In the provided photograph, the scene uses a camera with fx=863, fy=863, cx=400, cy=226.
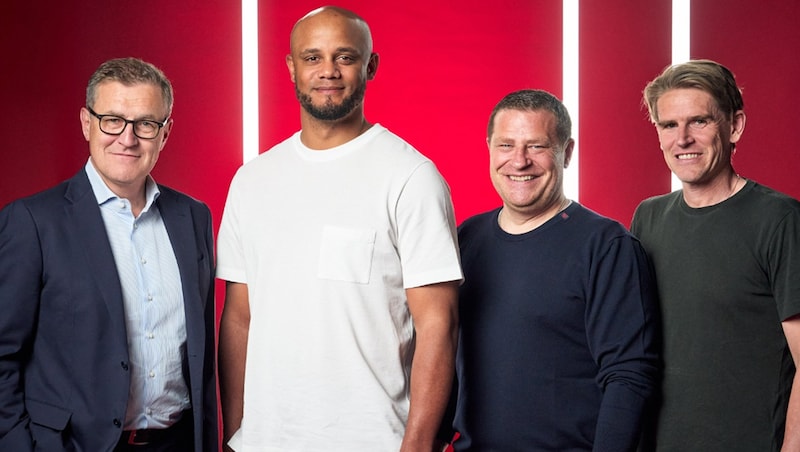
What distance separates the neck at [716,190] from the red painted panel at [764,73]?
4.10ft

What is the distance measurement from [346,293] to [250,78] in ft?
5.26

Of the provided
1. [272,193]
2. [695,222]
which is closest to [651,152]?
[695,222]

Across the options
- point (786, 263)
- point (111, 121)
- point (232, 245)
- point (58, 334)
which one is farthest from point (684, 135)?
point (58, 334)

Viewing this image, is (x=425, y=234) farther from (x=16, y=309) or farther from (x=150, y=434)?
(x=16, y=309)

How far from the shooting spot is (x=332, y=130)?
1.90 meters

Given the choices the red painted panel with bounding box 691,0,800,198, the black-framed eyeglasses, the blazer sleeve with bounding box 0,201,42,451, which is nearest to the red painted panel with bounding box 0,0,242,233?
the black-framed eyeglasses

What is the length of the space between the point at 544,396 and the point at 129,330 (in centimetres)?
90

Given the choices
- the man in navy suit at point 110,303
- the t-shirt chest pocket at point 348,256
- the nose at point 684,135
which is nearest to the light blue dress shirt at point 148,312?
the man in navy suit at point 110,303

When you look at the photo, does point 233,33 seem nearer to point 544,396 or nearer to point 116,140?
point 116,140

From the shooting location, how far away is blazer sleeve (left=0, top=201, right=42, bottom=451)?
5.85ft

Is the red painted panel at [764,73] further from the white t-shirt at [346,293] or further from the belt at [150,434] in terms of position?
the belt at [150,434]

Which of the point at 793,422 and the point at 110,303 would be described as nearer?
the point at 793,422

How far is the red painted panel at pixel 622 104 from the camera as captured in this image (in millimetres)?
3092

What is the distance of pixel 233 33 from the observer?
3182mm
